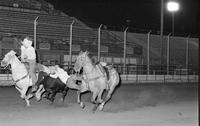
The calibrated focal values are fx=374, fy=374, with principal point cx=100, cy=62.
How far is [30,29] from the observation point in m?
31.3

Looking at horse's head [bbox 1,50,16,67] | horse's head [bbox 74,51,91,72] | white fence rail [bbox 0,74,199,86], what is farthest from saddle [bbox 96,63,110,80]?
white fence rail [bbox 0,74,199,86]

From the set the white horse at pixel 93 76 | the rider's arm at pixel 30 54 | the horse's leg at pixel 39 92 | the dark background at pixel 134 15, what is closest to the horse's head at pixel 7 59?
the rider's arm at pixel 30 54

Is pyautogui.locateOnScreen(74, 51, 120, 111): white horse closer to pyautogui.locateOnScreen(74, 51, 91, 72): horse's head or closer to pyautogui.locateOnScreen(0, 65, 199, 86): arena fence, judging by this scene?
pyautogui.locateOnScreen(74, 51, 91, 72): horse's head

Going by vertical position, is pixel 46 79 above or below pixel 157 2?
below

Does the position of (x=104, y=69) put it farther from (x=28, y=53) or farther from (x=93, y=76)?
(x=28, y=53)

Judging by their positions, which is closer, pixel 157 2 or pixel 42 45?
pixel 42 45

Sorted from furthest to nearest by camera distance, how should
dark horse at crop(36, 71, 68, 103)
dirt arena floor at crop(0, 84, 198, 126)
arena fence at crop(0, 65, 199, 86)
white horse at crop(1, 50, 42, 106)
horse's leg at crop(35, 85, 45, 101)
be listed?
arena fence at crop(0, 65, 199, 86), horse's leg at crop(35, 85, 45, 101), dark horse at crop(36, 71, 68, 103), white horse at crop(1, 50, 42, 106), dirt arena floor at crop(0, 84, 198, 126)

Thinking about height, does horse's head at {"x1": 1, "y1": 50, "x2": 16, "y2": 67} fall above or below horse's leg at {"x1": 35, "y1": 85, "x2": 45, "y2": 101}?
above

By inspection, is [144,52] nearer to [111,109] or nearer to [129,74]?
[129,74]

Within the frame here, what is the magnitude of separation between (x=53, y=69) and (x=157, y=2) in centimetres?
4886

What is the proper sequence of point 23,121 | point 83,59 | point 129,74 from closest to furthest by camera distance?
1. point 23,121
2. point 83,59
3. point 129,74

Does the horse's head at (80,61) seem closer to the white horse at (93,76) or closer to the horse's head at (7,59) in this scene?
→ the white horse at (93,76)

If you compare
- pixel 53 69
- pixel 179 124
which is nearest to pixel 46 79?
pixel 53 69

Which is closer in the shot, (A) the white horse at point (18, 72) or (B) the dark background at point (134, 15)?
(A) the white horse at point (18, 72)
